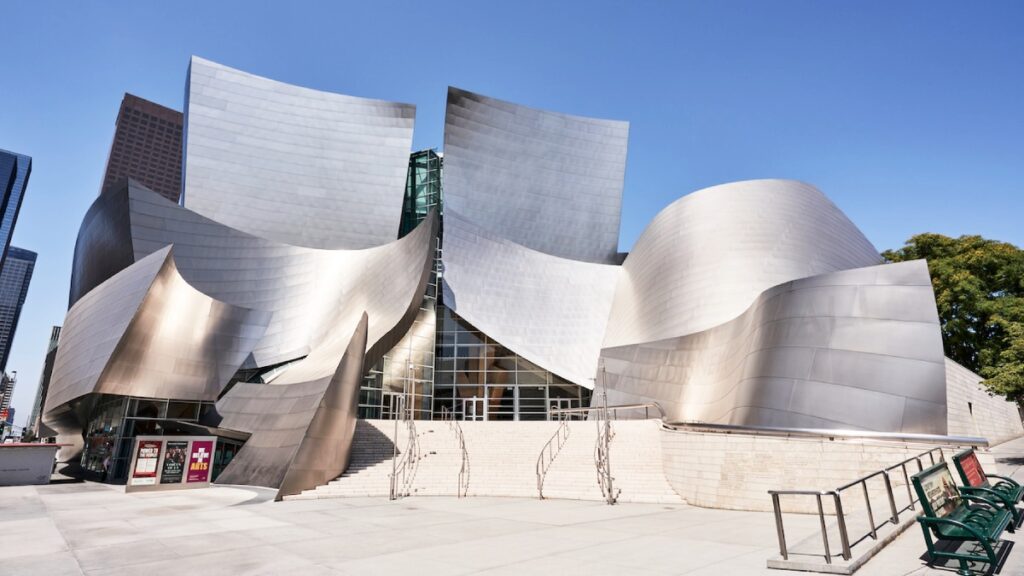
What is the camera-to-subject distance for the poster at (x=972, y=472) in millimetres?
6887

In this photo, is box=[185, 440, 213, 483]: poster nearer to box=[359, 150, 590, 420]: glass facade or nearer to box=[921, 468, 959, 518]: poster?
box=[359, 150, 590, 420]: glass facade

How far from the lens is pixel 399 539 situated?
833cm

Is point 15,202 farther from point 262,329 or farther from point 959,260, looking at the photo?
point 959,260

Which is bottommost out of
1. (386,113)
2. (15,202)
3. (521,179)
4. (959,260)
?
(959,260)

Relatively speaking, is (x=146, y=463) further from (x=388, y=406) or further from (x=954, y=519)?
(x=954, y=519)

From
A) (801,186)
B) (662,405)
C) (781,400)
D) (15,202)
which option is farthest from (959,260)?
(15,202)

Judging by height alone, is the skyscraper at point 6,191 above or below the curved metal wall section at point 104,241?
above

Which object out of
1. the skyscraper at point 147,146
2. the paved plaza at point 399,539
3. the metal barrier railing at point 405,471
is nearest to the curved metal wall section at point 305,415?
the metal barrier railing at point 405,471

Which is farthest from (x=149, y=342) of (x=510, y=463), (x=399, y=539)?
(x=399, y=539)

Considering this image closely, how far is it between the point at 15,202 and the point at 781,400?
268 m

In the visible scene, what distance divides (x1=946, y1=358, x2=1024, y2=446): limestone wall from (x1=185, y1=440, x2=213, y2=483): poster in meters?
23.0

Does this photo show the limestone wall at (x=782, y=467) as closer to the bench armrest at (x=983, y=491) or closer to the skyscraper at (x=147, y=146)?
the bench armrest at (x=983, y=491)

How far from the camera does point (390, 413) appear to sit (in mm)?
26484

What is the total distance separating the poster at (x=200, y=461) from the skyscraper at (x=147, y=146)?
8027 inches
